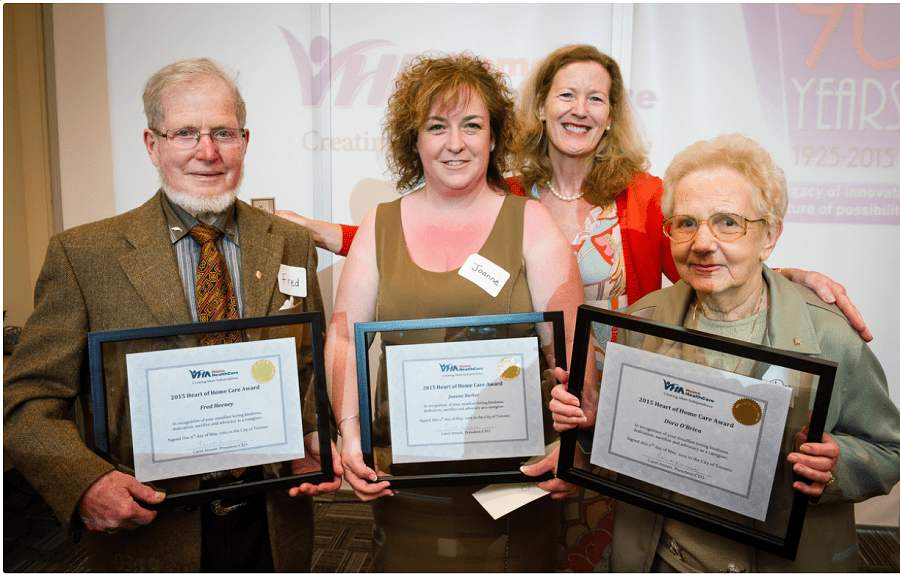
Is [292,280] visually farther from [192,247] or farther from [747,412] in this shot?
[747,412]

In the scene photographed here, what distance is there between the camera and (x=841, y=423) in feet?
4.46

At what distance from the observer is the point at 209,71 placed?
1611 mm

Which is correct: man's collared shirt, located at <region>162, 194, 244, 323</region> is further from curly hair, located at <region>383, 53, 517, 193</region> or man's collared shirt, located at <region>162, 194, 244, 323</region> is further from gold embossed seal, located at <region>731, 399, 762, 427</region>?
gold embossed seal, located at <region>731, 399, 762, 427</region>

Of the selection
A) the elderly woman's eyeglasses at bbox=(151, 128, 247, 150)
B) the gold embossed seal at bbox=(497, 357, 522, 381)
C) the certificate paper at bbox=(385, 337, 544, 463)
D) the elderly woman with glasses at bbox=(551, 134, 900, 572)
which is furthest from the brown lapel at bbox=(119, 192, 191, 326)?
the elderly woman with glasses at bbox=(551, 134, 900, 572)

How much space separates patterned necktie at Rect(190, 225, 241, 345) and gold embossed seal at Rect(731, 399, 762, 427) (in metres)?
1.47

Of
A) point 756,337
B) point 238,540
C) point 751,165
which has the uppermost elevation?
point 751,165

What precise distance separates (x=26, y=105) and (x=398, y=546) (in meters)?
3.66

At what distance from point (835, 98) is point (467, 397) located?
10.4ft

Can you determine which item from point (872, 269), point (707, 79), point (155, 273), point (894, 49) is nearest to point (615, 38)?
point (707, 79)

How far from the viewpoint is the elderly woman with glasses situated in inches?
52.1

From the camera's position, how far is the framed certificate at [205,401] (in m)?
1.42

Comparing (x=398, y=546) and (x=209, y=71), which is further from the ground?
(x=209, y=71)

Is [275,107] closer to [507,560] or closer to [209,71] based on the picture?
[209,71]

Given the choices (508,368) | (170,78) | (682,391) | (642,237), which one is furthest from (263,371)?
(642,237)
